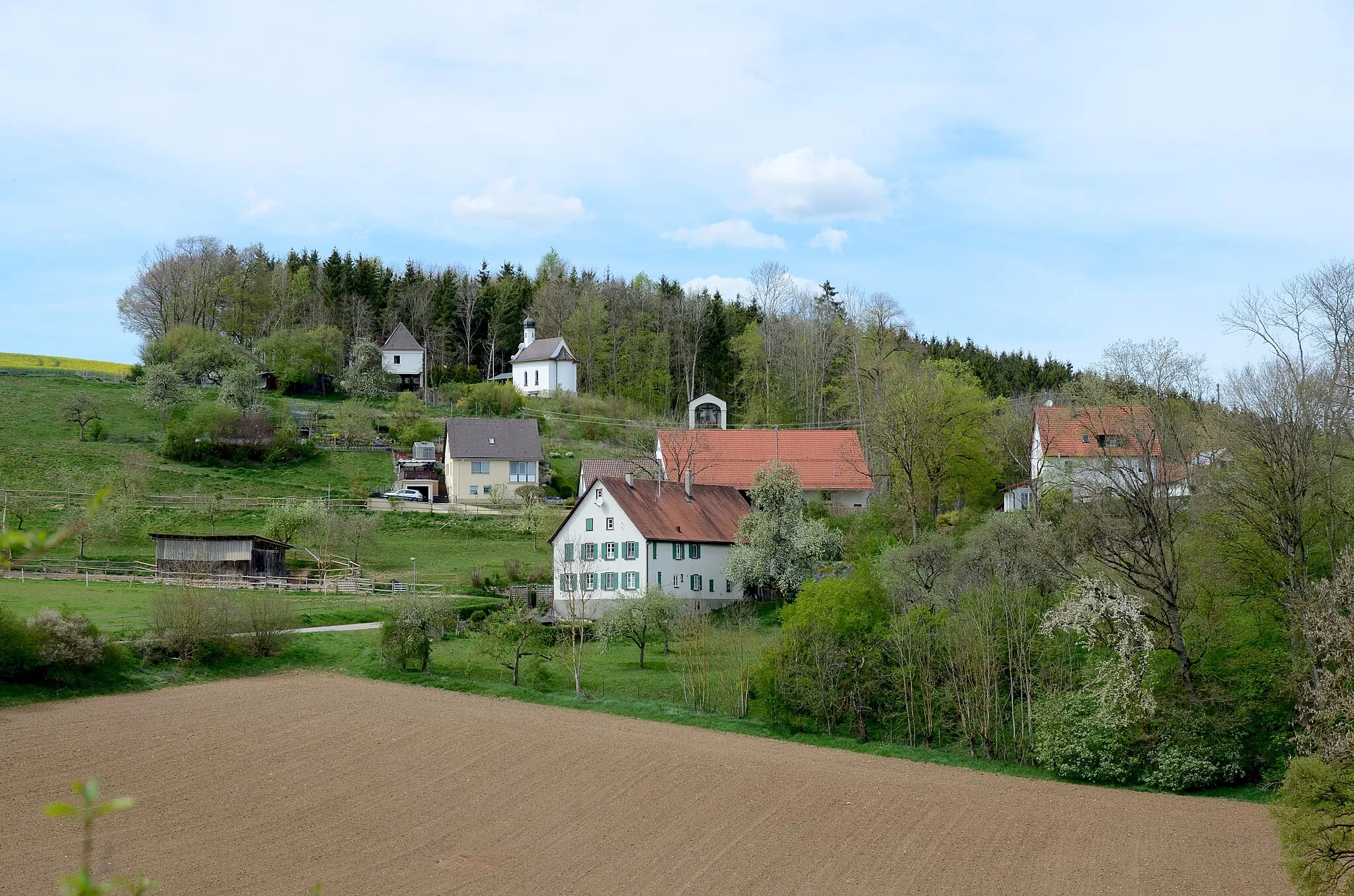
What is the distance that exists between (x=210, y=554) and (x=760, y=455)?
28403mm

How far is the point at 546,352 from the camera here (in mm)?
98875

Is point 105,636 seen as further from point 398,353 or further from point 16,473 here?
point 398,353

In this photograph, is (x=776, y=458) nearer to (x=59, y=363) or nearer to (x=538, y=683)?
(x=538, y=683)

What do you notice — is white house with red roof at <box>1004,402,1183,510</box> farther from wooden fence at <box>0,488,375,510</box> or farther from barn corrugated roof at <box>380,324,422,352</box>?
barn corrugated roof at <box>380,324,422,352</box>

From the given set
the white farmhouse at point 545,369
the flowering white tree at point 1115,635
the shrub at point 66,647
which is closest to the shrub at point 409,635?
the shrub at point 66,647

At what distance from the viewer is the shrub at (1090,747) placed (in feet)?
99.6

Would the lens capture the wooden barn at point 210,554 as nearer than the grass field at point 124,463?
Yes

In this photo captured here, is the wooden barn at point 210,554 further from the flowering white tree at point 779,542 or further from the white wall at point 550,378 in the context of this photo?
the white wall at point 550,378

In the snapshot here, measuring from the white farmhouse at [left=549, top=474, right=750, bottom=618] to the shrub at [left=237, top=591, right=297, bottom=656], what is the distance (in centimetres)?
1126

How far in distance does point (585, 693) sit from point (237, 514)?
31.2 meters

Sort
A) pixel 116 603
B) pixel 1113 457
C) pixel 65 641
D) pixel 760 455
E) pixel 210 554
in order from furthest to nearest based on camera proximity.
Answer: pixel 760 455, pixel 210 554, pixel 116 603, pixel 1113 457, pixel 65 641

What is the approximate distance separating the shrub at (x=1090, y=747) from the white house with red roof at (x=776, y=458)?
29015 millimetres

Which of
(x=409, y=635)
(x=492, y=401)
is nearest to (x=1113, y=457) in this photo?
(x=409, y=635)

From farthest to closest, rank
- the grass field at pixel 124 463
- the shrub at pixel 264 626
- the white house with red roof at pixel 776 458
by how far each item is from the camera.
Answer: the grass field at pixel 124 463 < the white house with red roof at pixel 776 458 < the shrub at pixel 264 626
